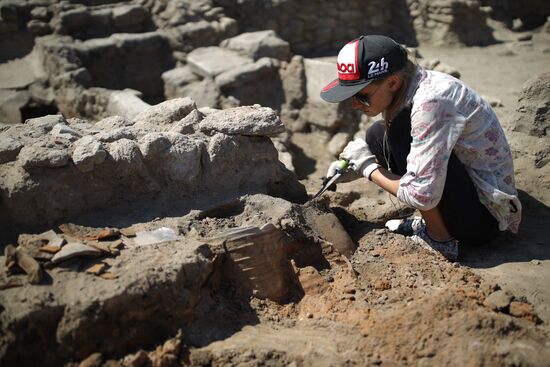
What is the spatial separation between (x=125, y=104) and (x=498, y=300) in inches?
168

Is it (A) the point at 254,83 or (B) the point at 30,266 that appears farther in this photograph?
(A) the point at 254,83

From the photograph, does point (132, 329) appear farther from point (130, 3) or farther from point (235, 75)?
point (130, 3)

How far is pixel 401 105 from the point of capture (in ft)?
8.73

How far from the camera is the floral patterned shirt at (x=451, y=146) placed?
2.54 metres

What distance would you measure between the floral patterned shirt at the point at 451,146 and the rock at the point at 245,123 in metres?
0.81

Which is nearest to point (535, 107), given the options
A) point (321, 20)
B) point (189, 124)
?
point (189, 124)

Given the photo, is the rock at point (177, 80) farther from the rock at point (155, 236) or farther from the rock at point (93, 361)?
the rock at point (93, 361)

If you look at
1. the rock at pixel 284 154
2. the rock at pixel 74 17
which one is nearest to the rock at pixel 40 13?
the rock at pixel 74 17

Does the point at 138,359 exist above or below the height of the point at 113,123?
below

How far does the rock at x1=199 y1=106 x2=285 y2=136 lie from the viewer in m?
3.03

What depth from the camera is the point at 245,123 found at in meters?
3.03

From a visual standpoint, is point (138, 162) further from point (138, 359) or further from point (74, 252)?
point (138, 359)

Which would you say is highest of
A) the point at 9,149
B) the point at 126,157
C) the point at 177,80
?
the point at 9,149

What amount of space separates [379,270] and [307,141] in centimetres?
375
